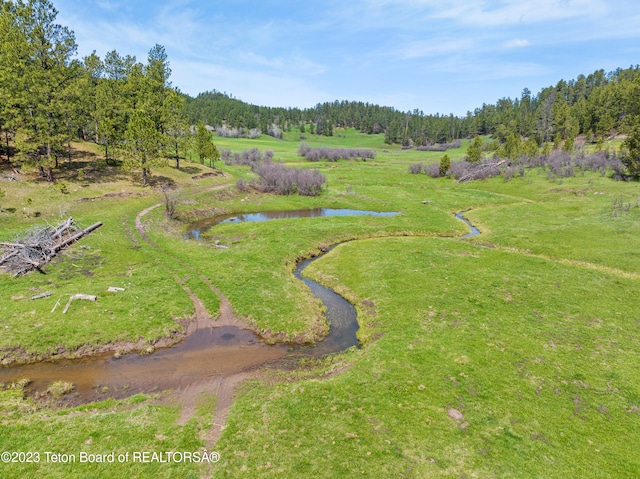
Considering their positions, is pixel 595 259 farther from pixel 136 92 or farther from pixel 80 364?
pixel 136 92

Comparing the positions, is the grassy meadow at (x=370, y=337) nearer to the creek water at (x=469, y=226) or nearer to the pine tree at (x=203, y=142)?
the creek water at (x=469, y=226)

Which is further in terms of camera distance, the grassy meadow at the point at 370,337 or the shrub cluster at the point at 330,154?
the shrub cluster at the point at 330,154

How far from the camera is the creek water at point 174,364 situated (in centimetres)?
1692

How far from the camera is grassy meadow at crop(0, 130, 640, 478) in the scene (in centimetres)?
1295

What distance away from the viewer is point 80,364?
1834 cm

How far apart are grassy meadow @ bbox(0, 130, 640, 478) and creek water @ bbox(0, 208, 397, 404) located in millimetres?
975

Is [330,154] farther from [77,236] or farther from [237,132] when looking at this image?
[77,236]

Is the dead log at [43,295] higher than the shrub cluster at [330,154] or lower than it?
lower

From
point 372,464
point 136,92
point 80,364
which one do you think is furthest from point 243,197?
point 372,464

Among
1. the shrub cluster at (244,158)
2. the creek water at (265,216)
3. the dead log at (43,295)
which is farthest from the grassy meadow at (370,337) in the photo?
the shrub cluster at (244,158)

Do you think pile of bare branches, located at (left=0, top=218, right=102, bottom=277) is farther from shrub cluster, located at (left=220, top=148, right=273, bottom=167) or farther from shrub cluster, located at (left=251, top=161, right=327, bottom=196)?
shrub cluster, located at (left=220, top=148, right=273, bottom=167)

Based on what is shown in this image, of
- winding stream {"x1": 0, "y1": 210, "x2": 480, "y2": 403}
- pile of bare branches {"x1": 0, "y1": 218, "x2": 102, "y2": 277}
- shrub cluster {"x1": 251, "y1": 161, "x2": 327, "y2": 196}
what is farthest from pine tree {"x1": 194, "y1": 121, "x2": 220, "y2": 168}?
winding stream {"x1": 0, "y1": 210, "x2": 480, "y2": 403}

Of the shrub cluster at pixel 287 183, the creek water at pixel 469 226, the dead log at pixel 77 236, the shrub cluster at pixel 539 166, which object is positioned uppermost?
the shrub cluster at pixel 539 166

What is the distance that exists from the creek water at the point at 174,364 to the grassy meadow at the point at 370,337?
98 cm
